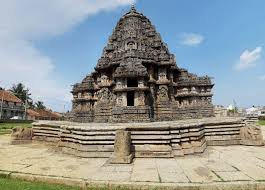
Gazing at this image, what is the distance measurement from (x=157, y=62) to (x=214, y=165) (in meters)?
15.4

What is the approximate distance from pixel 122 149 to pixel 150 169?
3.86 feet

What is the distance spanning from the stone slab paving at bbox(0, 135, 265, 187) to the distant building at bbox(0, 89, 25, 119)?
52.1 meters

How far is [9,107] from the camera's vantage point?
184 ft

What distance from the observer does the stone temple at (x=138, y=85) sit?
18.1 m

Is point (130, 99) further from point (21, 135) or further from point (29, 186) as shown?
point (29, 186)

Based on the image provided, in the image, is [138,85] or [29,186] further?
[138,85]

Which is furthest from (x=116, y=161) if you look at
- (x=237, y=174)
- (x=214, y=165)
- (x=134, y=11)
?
(x=134, y=11)

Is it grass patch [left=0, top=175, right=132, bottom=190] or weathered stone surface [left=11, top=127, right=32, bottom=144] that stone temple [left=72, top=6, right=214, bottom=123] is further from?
grass patch [left=0, top=175, right=132, bottom=190]

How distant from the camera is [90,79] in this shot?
24844 mm

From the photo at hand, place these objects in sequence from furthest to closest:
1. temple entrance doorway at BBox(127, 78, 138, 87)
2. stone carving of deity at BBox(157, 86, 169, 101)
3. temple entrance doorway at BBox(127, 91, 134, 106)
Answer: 1. stone carving of deity at BBox(157, 86, 169, 101)
2. temple entrance doorway at BBox(127, 91, 134, 106)
3. temple entrance doorway at BBox(127, 78, 138, 87)

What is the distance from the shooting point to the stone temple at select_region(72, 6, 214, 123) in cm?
1812

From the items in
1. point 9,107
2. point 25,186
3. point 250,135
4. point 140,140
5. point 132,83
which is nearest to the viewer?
point 25,186

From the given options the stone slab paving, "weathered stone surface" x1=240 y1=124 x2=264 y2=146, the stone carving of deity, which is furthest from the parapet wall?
the stone carving of deity

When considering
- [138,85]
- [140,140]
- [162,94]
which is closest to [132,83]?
[138,85]
